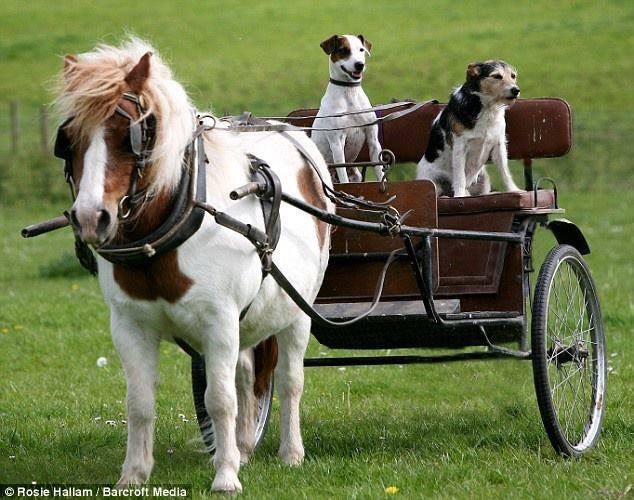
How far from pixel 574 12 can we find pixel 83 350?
3428 cm

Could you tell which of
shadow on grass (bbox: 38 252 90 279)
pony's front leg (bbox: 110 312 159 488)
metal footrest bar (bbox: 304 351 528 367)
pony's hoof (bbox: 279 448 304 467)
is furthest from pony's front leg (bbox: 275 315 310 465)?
shadow on grass (bbox: 38 252 90 279)

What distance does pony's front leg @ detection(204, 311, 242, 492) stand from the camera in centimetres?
464

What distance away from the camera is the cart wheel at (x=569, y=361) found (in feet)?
18.2

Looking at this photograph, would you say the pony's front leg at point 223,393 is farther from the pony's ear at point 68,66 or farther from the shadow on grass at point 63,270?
the shadow on grass at point 63,270

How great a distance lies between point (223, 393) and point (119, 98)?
128 centimetres

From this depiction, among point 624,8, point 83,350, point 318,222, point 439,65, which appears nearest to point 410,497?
point 318,222

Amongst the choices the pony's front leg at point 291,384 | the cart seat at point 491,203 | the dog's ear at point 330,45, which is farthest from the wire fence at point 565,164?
the pony's front leg at point 291,384

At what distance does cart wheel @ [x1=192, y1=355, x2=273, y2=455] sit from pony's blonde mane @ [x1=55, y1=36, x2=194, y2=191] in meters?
1.42

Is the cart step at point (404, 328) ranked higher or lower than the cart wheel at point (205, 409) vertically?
higher

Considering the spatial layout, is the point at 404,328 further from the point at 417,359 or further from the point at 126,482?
the point at 126,482

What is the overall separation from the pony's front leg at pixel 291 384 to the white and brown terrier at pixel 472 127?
1.51 meters

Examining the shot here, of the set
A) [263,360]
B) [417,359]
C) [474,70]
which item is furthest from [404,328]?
[474,70]

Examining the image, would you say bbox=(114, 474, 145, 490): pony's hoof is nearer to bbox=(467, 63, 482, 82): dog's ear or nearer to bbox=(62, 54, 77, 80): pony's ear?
bbox=(62, 54, 77, 80): pony's ear

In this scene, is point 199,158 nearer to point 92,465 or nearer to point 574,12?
point 92,465
